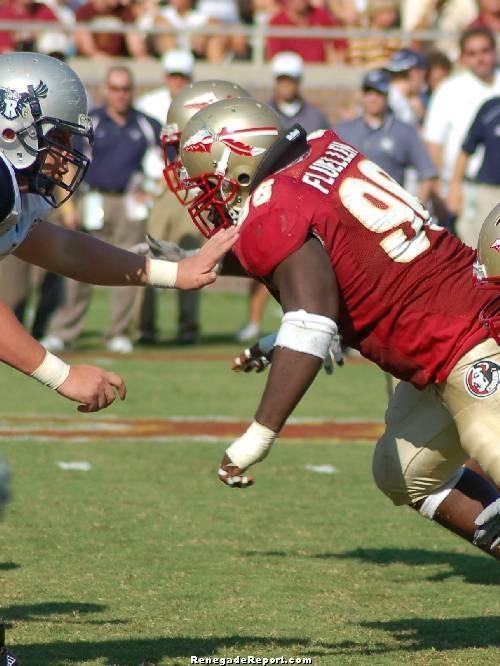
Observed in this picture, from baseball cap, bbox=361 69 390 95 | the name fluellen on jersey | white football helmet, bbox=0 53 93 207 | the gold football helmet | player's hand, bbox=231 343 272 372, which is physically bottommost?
player's hand, bbox=231 343 272 372

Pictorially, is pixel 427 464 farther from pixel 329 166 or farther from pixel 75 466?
pixel 75 466

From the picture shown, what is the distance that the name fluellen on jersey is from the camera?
4.34m

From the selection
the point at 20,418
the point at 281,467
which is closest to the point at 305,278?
the point at 281,467

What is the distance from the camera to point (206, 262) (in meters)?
4.45

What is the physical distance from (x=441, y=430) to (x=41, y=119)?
5.08 ft

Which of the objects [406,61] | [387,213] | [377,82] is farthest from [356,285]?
[406,61]

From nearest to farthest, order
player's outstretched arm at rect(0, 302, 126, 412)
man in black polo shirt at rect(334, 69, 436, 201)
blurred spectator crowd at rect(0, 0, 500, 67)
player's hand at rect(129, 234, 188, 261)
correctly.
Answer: player's outstretched arm at rect(0, 302, 126, 412) → player's hand at rect(129, 234, 188, 261) → man in black polo shirt at rect(334, 69, 436, 201) → blurred spectator crowd at rect(0, 0, 500, 67)

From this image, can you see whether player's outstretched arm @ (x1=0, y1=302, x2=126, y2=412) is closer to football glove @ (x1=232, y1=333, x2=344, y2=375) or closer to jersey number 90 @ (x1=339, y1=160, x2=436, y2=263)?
jersey number 90 @ (x1=339, y1=160, x2=436, y2=263)

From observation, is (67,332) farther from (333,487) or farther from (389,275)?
(389,275)

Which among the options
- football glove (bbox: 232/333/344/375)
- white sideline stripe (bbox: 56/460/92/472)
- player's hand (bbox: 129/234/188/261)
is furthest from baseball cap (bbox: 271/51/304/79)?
football glove (bbox: 232/333/344/375)

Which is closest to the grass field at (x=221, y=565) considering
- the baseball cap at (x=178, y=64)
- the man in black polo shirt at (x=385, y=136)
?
the man in black polo shirt at (x=385, y=136)

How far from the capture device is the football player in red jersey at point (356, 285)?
4133 mm

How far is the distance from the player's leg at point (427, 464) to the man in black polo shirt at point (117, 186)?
6805mm

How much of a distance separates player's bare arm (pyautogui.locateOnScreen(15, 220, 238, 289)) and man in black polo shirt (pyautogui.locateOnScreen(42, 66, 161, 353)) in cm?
680
